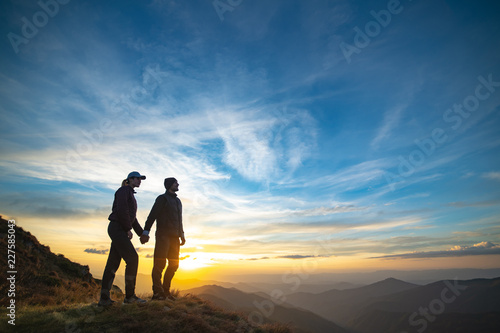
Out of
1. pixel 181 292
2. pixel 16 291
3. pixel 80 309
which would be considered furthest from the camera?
pixel 181 292

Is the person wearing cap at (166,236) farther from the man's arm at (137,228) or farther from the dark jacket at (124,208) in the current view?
the dark jacket at (124,208)

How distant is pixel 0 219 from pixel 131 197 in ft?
41.8

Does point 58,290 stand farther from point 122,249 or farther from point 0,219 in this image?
point 0,219

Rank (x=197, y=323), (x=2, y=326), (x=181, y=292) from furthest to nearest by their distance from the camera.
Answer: (x=181, y=292) → (x=197, y=323) → (x=2, y=326)

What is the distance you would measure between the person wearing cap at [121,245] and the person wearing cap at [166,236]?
4.08 feet

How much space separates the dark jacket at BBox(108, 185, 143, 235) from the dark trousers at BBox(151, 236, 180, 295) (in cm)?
167

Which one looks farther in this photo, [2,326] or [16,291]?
[16,291]

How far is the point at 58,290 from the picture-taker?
916cm

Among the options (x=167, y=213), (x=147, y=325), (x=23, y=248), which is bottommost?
(x=147, y=325)

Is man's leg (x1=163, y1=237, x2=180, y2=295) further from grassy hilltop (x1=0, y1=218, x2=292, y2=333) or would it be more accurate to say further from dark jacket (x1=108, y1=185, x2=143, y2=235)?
dark jacket (x1=108, y1=185, x2=143, y2=235)

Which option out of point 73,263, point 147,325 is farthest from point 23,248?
point 147,325

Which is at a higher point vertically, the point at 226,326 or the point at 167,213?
the point at 167,213

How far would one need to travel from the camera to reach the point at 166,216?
834 cm

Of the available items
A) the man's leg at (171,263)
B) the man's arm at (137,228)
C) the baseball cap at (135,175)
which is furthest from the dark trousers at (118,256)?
the man's leg at (171,263)
